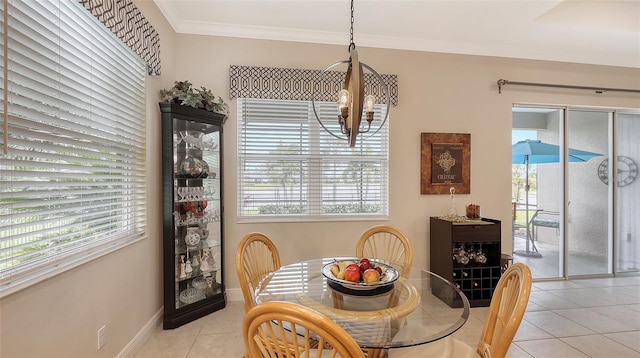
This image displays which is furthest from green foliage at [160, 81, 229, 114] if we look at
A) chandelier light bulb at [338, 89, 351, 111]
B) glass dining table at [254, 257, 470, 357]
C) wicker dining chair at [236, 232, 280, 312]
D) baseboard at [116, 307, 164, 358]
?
baseboard at [116, 307, 164, 358]

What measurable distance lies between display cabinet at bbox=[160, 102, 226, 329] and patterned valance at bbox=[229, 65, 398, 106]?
1.47ft

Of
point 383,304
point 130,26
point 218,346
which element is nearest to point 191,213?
point 218,346

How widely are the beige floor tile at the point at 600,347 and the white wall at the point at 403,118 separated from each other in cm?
127

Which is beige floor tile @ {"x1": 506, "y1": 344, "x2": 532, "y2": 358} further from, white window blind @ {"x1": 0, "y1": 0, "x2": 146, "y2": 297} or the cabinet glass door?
white window blind @ {"x1": 0, "y1": 0, "x2": 146, "y2": 297}

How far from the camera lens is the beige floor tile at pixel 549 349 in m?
2.20

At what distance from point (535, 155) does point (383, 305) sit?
354 centimetres

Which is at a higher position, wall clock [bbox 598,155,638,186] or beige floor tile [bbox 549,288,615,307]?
wall clock [bbox 598,155,638,186]

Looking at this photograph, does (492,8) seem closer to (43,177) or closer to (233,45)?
(233,45)

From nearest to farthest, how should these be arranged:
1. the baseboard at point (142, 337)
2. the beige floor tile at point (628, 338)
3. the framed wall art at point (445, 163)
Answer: the baseboard at point (142, 337), the beige floor tile at point (628, 338), the framed wall art at point (445, 163)

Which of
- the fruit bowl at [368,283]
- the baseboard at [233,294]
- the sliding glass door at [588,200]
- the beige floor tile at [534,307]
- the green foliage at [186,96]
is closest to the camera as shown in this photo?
the fruit bowl at [368,283]

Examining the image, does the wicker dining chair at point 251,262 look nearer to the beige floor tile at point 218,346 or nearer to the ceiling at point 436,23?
the beige floor tile at point 218,346

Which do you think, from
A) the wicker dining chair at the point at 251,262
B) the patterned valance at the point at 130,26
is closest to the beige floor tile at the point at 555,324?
the wicker dining chair at the point at 251,262

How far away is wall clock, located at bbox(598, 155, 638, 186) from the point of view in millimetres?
3918

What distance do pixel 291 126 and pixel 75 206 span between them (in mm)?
2050
